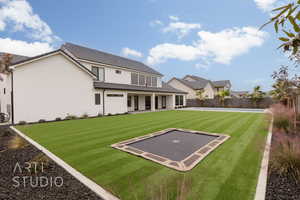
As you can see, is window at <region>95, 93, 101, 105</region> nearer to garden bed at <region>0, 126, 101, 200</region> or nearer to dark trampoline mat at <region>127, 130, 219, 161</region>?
dark trampoline mat at <region>127, 130, 219, 161</region>

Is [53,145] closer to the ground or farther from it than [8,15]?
closer to the ground

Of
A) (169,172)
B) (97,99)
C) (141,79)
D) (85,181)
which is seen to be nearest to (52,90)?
(97,99)

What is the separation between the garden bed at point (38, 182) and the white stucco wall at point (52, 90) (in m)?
7.65

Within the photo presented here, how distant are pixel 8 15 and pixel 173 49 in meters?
32.1

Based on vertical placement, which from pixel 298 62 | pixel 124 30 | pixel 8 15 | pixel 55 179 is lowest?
pixel 55 179

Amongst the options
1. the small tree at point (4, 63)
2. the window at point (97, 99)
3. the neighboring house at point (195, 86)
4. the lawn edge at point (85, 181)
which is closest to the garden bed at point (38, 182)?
the lawn edge at point (85, 181)

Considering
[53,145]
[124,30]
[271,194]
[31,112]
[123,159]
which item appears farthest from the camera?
[124,30]

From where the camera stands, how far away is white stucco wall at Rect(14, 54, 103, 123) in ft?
32.8

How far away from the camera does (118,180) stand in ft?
9.70

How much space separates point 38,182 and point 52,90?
10.3 m

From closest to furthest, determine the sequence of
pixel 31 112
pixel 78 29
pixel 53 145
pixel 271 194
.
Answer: pixel 271 194 < pixel 53 145 < pixel 31 112 < pixel 78 29

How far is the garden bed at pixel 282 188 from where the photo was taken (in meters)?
2.38

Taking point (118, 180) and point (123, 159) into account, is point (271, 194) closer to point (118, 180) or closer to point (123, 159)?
point (118, 180)

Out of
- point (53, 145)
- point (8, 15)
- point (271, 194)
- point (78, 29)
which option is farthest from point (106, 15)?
point (271, 194)
